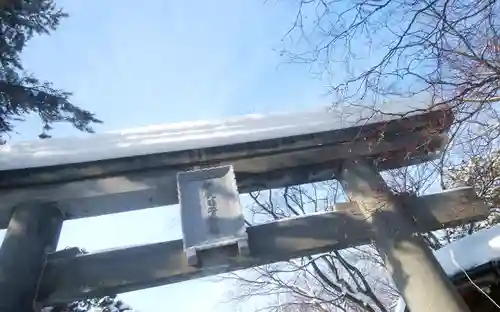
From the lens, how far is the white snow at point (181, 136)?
379 cm

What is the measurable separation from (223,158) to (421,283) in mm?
2145

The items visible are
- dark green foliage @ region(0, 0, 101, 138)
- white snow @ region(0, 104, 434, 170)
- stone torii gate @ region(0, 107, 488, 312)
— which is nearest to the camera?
stone torii gate @ region(0, 107, 488, 312)

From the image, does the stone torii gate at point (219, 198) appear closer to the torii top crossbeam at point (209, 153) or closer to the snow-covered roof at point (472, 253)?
the torii top crossbeam at point (209, 153)

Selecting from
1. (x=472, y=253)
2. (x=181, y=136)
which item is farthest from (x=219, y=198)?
(x=472, y=253)

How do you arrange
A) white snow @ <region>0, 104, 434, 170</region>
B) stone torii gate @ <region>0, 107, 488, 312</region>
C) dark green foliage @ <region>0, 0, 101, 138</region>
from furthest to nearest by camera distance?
dark green foliage @ <region>0, 0, 101, 138</region>, white snow @ <region>0, 104, 434, 170</region>, stone torii gate @ <region>0, 107, 488, 312</region>

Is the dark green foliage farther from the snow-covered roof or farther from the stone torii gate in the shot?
the snow-covered roof

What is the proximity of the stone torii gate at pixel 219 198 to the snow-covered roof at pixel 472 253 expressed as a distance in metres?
0.26

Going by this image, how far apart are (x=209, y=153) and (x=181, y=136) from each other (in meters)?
0.33

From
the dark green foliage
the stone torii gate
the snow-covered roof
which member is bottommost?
the snow-covered roof

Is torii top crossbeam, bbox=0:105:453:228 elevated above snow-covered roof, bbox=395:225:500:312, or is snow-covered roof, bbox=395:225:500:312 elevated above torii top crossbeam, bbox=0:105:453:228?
torii top crossbeam, bbox=0:105:453:228

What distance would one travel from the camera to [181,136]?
4023mm

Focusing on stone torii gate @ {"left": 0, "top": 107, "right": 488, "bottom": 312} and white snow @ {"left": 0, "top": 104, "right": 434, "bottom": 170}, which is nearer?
stone torii gate @ {"left": 0, "top": 107, "right": 488, "bottom": 312}

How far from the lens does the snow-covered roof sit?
381 cm

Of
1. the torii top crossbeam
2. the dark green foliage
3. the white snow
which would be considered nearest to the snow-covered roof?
the torii top crossbeam
